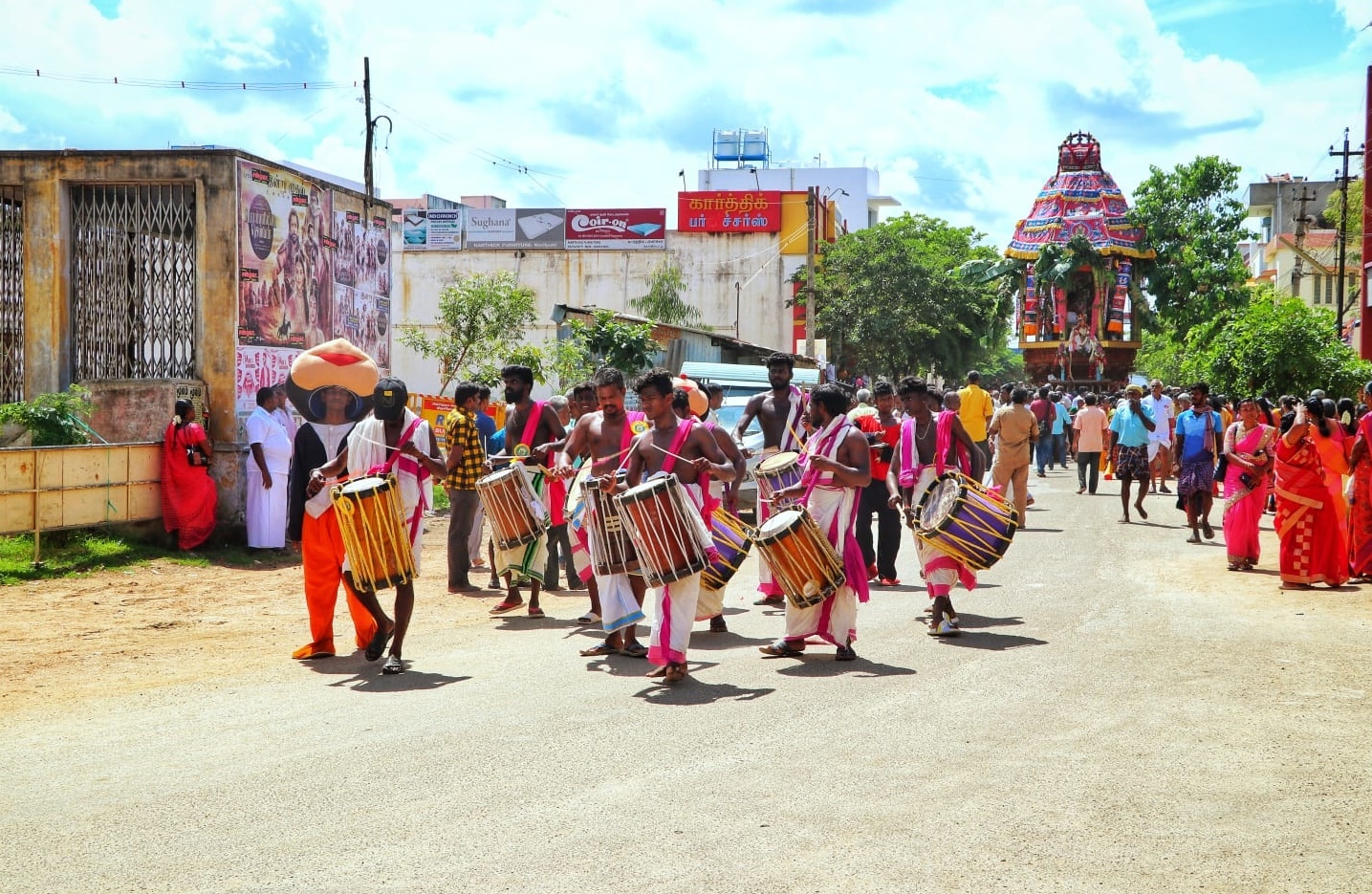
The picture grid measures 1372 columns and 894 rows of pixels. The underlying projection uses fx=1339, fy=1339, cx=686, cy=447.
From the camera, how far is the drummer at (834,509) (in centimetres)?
850

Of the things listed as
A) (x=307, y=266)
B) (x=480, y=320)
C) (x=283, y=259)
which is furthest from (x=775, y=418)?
(x=480, y=320)

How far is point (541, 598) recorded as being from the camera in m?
12.0

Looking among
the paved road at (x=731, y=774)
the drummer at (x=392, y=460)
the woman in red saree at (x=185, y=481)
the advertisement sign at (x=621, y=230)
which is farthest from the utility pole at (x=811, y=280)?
the drummer at (x=392, y=460)

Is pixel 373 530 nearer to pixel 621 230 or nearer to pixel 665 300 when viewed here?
pixel 665 300

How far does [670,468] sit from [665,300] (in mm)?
45292

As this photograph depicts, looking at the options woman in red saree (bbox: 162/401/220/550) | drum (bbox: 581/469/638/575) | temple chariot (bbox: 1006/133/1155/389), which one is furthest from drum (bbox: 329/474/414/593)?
temple chariot (bbox: 1006/133/1155/389)

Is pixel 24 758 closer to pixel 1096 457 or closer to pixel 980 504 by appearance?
pixel 980 504

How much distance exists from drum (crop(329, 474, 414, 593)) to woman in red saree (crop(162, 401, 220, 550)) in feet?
22.1

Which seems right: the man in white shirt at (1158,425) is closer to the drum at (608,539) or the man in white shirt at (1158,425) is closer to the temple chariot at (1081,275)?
the drum at (608,539)

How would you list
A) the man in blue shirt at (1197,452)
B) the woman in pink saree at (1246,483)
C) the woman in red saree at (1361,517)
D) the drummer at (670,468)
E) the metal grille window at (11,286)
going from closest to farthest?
the drummer at (670,468)
the woman in red saree at (1361,517)
the woman in pink saree at (1246,483)
the man in blue shirt at (1197,452)
the metal grille window at (11,286)

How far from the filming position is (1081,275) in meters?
58.5

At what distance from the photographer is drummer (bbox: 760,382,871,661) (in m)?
8.50

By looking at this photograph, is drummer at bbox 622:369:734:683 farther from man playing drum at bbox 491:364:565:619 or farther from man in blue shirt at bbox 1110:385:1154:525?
man in blue shirt at bbox 1110:385:1154:525

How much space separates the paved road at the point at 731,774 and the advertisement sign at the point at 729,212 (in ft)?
161
